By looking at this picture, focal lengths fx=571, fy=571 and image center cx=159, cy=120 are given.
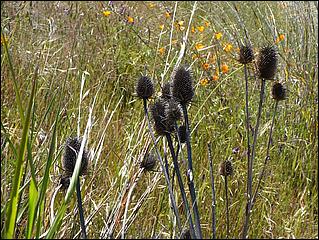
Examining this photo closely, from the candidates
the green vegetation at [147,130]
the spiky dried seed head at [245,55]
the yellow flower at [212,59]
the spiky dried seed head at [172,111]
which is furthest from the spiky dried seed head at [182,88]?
the yellow flower at [212,59]

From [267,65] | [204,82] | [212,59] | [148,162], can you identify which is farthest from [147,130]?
[212,59]

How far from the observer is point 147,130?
204cm

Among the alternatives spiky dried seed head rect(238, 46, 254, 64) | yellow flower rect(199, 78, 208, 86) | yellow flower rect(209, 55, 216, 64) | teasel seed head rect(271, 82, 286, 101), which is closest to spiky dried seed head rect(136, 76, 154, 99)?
spiky dried seed head rect(238, 46, 254, 64)

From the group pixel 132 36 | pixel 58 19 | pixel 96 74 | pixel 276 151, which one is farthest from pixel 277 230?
pixel 58 19

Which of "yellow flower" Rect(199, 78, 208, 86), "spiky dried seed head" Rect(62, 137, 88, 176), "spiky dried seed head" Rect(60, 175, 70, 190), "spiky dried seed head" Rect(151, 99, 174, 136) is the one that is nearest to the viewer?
"spiky dried seed head" Rect(62, 137, 88, 176)

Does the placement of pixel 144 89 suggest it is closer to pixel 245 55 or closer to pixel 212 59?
pixel 245 55

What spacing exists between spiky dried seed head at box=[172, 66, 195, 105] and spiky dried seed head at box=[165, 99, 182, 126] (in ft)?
0.07

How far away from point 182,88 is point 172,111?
54 millimetres

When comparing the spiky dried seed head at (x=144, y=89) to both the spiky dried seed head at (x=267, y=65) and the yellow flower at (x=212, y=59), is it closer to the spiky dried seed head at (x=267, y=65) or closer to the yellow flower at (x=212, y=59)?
the spiky dried seed head at (x=267, y=65)

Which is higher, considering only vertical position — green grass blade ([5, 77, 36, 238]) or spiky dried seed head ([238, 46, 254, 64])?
spiky dried seed head ([238, 46, 254, 64])

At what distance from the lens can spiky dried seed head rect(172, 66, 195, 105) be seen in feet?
3.91

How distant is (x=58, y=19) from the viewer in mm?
4168

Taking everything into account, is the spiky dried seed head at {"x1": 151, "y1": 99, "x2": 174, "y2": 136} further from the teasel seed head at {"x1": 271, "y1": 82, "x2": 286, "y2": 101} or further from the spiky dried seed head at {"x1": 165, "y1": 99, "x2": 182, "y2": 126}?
the teasel seed head at {"x1": 271, "y1": 82, "x2": 286, "y2": 101}

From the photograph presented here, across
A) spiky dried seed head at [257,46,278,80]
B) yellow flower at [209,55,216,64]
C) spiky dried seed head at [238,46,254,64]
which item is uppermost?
yellow flower at [209,55,216,64]
